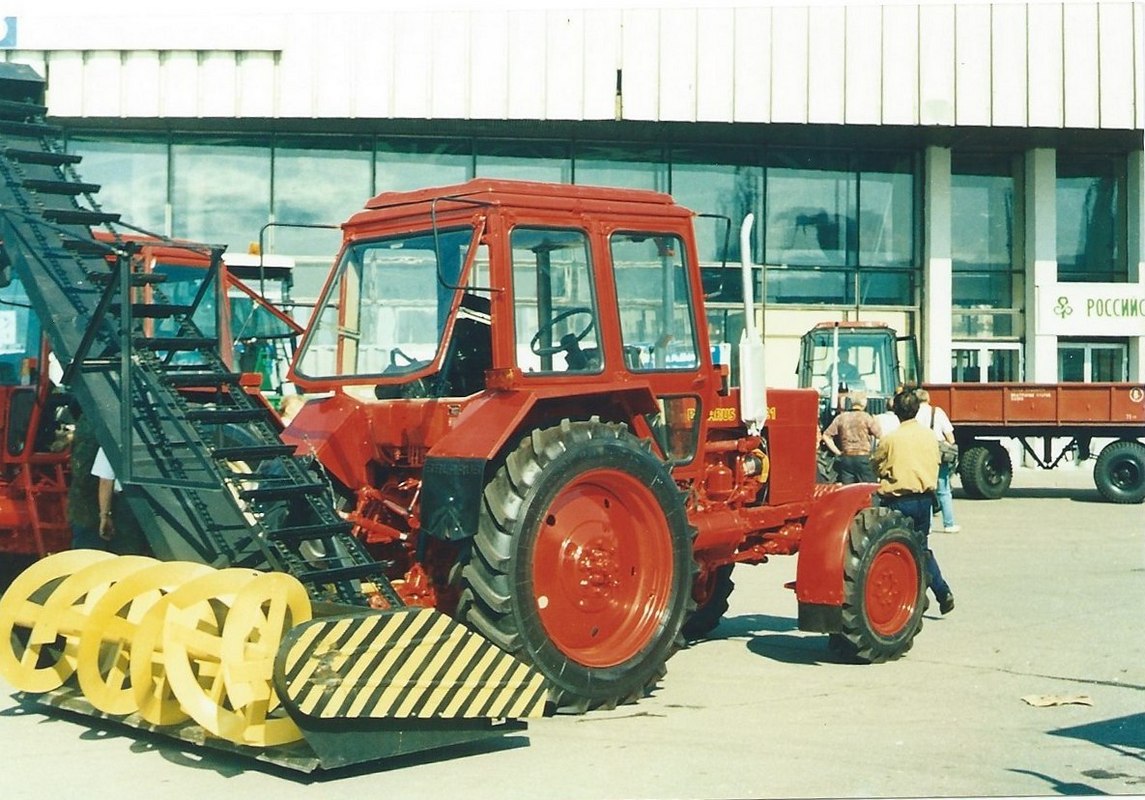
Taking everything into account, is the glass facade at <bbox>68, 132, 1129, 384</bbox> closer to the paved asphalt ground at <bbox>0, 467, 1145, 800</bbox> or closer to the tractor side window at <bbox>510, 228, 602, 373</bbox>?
the paved asphalt ground at <bbox>0, 467, 1145, 800</bbox>

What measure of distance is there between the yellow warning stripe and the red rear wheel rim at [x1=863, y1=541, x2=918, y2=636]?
3101mm

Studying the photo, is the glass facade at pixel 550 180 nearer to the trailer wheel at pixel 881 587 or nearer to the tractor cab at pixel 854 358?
the tractor cab at pixel 854 358

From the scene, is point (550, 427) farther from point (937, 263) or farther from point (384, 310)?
point (937, 263)

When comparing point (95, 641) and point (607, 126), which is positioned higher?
point (607, 126)

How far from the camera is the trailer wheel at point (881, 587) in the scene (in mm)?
9156

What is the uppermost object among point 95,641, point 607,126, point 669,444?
point 607,126

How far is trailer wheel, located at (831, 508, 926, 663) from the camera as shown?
9.16m

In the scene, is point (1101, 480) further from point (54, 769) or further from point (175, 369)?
point (54, 769)

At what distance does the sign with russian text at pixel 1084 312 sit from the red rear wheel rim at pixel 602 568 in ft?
77.1

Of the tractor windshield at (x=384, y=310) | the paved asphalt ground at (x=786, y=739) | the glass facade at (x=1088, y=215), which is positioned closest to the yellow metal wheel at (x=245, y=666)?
the paved asphalt ground at (x=786, y=739)

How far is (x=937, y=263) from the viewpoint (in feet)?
96.3

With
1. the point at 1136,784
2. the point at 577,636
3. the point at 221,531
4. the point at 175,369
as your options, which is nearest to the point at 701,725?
the point at 577,636

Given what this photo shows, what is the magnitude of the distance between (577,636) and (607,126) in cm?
1883

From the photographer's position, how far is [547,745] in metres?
7.05
